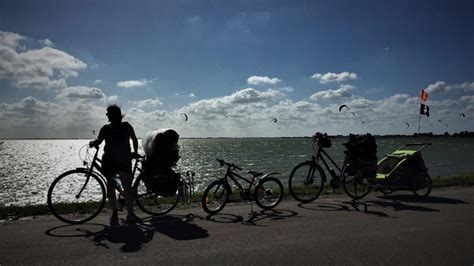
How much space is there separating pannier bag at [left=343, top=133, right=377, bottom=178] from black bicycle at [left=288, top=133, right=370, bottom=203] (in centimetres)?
15

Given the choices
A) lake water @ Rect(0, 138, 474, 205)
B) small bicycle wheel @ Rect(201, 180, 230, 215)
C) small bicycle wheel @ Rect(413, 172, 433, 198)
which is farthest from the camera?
lake water @ Rect(0, 138, 474, 205)

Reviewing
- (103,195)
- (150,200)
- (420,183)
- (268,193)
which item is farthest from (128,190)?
(420,183)

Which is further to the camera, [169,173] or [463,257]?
[169,173]

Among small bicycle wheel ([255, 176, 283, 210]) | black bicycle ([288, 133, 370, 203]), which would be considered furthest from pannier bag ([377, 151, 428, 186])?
small bicycle wheel ([255, 176, 283, 210])

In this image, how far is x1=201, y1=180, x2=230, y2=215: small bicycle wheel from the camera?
7734 millimetres

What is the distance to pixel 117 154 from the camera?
22.7ft

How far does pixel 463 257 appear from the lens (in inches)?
191

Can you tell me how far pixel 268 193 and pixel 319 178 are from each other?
2.32 metres

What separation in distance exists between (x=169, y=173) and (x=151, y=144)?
0.83 metres

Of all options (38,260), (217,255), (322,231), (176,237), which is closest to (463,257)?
(322,231)

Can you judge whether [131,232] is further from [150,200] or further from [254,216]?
[254,216]

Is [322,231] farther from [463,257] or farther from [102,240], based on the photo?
[102,240]

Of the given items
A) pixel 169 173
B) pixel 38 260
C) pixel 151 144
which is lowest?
pixel 38 260

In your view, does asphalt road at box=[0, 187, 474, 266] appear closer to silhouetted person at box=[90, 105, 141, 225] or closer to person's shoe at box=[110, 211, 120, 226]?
person's shoe at box=[110, 211, 120, 226]
